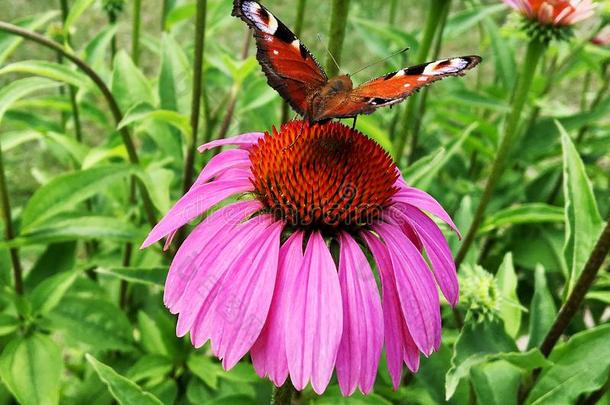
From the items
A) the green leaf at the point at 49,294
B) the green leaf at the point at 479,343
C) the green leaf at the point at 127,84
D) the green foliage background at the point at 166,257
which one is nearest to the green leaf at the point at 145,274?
the green foliage background at the point at 166,257

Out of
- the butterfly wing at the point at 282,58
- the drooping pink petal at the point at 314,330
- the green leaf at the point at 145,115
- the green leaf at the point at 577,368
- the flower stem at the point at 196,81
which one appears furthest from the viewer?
the flower stem at the point at 196,81

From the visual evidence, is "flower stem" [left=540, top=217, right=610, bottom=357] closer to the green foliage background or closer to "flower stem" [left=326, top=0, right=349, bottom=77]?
the green foliage background

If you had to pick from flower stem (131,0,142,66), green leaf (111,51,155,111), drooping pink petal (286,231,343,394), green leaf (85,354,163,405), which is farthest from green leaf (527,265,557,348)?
flower stem (131,0,142,66)

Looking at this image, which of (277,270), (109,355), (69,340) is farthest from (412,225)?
(109,355)

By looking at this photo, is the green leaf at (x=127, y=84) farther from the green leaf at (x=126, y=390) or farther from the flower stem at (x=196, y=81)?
the green leaf at (x=126, y=390)

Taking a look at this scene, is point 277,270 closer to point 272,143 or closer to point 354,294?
point 354,294
